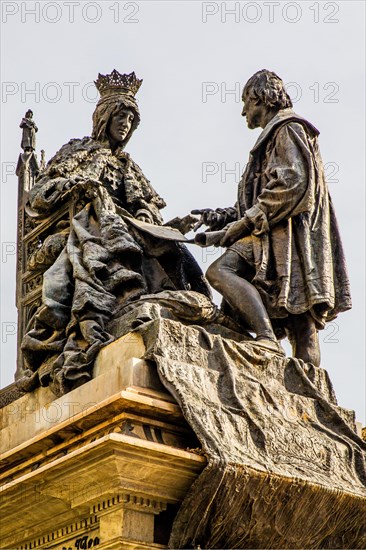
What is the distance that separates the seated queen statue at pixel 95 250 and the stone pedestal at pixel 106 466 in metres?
0.48

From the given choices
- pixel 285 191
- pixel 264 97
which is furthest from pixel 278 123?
pixel 285 191

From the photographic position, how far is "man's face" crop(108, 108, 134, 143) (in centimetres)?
1147

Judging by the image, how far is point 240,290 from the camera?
961 centimetres

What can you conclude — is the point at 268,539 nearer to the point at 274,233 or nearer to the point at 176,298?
the point at 176,298

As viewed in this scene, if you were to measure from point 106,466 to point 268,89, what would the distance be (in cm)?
433

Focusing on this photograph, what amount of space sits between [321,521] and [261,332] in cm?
171

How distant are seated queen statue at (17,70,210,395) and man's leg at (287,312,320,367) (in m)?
1.22

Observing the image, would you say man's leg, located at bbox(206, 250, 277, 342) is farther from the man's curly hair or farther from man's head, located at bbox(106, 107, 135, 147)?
man's head, located at bbox(106, 107, 135, 147)

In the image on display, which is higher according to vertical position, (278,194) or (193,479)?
(278,194)

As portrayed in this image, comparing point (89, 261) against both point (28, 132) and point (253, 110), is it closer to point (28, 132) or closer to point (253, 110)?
point (253, 110)

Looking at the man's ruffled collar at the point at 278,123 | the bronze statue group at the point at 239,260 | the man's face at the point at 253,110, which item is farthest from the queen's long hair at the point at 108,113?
the man's ruffled collar at the point at 278,123

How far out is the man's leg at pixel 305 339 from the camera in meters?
9.81

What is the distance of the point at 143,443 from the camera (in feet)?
25.7

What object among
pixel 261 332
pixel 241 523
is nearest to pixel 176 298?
pixel 261 332
